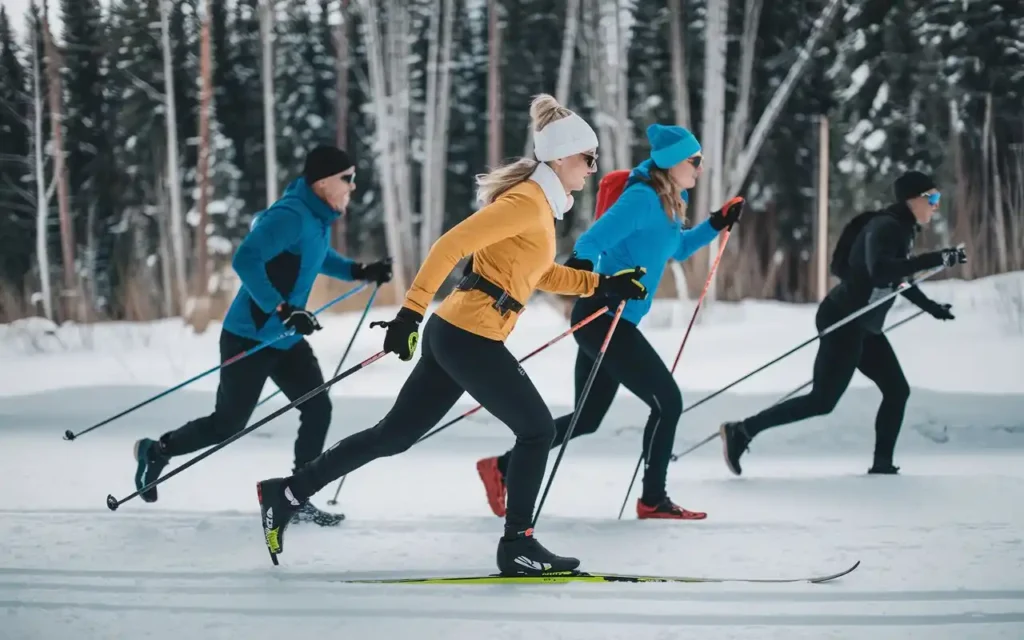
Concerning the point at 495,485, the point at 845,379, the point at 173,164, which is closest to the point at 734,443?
the point at 845,379

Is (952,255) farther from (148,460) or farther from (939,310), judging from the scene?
(148,460)

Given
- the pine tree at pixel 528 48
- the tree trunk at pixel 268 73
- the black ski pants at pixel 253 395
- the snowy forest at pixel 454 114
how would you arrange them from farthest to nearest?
1. the pine tree at pixel 528 48
2. the tree trunk at pixel 268 73
3. the snowy forest at pixel 454 114
4. the black ski pants at pixel 253 395

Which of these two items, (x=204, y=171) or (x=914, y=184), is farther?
(x=204, y=171)

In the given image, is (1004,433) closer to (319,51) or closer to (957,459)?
(957,459)

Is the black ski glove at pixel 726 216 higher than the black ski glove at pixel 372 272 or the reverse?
higher

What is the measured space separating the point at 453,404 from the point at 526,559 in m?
0.58

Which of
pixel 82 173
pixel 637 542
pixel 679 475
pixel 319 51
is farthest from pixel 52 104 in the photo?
pixel 637 542

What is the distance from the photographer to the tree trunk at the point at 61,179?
410 inches

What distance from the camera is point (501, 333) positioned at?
3.28m

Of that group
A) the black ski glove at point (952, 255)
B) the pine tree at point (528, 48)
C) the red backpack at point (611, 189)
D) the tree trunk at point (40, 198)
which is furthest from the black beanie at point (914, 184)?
the pine tree at point (528, 48)

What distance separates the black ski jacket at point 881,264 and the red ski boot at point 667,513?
153 cm

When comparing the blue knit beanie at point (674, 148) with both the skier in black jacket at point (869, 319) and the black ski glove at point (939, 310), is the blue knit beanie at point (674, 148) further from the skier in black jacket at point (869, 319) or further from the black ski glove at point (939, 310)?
the black ski glove at point (939, 310)

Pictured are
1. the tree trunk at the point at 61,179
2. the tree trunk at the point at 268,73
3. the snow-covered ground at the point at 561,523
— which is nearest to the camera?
the snow-covered ground at the point at 561,523

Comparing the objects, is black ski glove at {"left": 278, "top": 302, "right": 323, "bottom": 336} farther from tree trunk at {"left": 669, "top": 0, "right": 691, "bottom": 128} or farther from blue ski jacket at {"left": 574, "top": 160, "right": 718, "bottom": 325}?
tree trunk at {"left": 669, "top": 0, "right": 691, "bottom": 128}
